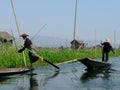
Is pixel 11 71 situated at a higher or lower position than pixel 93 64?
higher

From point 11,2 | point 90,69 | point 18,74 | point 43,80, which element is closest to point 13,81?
point 43,80

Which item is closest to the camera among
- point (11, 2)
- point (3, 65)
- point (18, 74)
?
point (18, 74)

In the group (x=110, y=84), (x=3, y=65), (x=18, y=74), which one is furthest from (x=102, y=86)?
(x=3, y=65)

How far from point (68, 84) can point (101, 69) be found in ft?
23.9

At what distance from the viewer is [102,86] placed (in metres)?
14.3

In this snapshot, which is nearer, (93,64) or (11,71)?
(11,71)

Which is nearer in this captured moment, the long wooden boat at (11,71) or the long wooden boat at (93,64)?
the long wooden boat at (11,71)

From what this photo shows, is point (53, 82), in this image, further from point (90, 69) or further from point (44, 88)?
point (90, 69)

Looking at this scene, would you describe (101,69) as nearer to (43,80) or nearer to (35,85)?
(43,80)

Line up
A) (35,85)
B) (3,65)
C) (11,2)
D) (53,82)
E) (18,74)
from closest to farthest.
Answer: (35,85), (53,82), (18,74), (11,2), (3,65)

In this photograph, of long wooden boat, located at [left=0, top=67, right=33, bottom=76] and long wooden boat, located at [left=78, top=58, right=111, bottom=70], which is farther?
long wooden boat, located at [left=78, top=58, right=111, bottom=70]

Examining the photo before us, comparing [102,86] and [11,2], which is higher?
[11,2]

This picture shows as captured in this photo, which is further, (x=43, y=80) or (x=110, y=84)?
(x=43, y=80)

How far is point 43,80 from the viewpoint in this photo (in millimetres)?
16203
